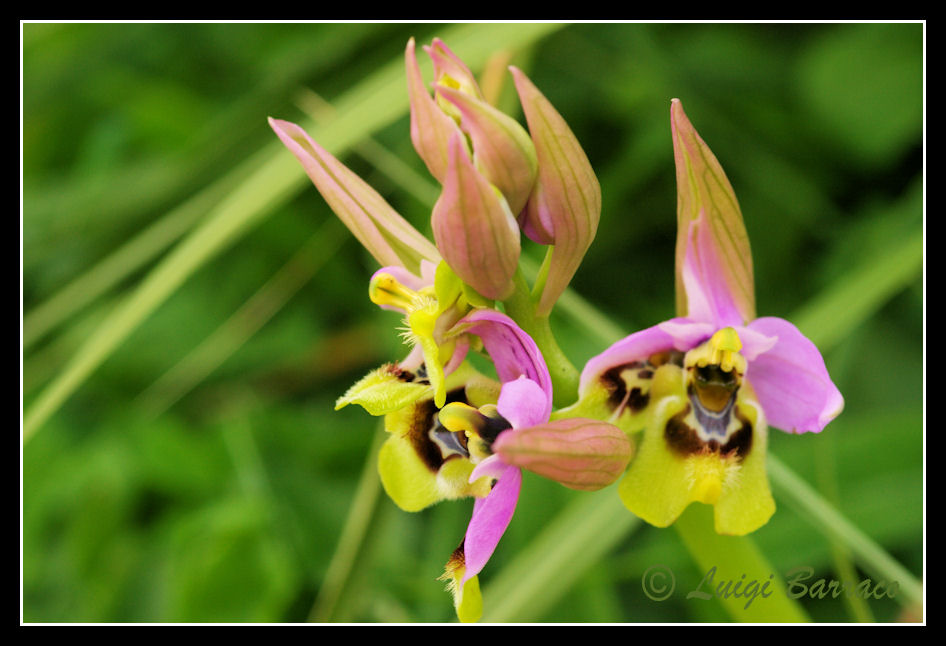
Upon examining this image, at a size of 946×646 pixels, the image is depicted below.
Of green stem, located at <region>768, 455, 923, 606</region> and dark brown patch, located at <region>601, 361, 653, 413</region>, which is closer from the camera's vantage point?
dark brown patch, located at <region>601, 361, 653, 413</region>

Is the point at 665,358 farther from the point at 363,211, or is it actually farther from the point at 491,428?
the point at 363,211

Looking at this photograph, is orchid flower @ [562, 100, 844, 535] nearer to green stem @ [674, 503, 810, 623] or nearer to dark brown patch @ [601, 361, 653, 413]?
dark brown patch @ [601, 361, 653, 413]

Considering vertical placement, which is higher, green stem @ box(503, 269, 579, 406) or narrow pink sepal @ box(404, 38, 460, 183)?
narrow pink sepal @ box(404, 38, 460, 183)

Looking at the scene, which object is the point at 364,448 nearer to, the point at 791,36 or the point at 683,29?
the point at 683,29

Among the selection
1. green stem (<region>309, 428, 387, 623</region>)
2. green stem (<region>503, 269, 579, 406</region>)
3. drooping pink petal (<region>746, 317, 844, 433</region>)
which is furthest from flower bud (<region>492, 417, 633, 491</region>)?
green stem (<region>309, 428, 387, 623</region>)

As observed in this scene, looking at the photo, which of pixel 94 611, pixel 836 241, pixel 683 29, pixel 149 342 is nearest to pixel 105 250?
pixel 149 342

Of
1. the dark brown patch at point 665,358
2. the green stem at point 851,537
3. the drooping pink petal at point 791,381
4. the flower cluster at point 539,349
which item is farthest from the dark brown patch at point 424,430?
the green stem at point 851,537

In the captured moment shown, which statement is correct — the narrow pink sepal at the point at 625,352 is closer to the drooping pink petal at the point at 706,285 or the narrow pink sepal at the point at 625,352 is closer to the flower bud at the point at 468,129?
the drooping pink petal at the point at 706,285
